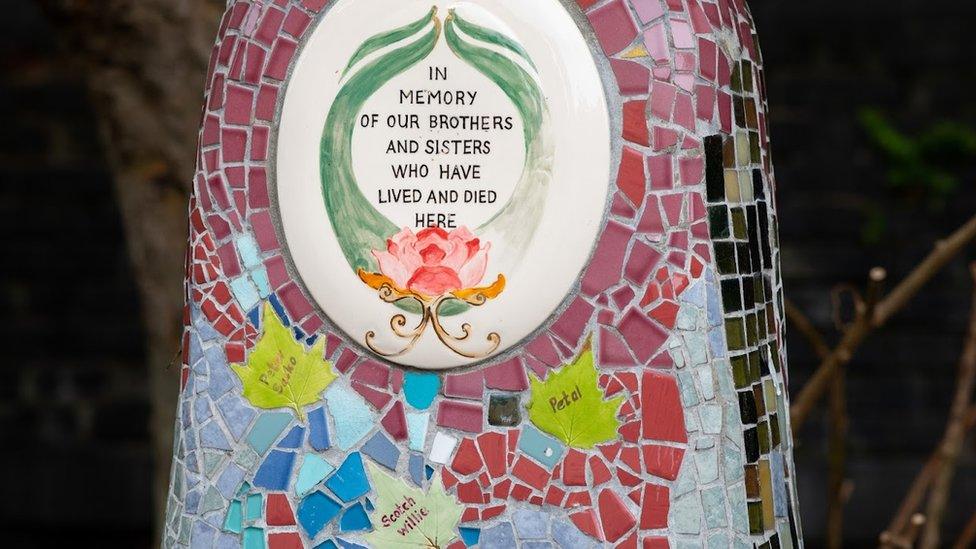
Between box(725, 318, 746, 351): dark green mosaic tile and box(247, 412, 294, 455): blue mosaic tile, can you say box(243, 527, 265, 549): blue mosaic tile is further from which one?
box(725, 318, 746, 351): dark green mosaic tile

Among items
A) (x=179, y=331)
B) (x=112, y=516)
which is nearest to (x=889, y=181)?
(x=179, y=331)

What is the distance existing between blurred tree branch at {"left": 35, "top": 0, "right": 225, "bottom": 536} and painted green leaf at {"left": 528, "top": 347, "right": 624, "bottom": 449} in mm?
1297

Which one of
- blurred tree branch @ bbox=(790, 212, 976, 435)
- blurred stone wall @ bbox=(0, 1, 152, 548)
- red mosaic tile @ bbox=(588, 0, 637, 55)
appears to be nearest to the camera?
red mosaic tile @ bbox=(588, 0, 637, 55)

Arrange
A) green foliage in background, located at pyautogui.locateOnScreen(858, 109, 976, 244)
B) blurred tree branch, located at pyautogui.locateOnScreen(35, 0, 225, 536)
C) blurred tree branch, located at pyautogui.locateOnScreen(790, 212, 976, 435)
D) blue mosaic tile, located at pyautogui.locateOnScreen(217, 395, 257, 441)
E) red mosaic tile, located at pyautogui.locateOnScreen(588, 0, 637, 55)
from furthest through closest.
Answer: green foliage in background, located at pyautogui.locateOnScreen(858, 109, 976, 244) < blurred tree branch, located at pyautogui.locateOnScreen(35, 0, 225, 536) < blurred tree branch, located at pyautogui.locateOnScreen(790, 212, 976, 435) < blue mosaic tile, located at pyautogui.locateOnScreen(217, 395, 257, 441) < red mosaic tile, located at pyautogui.locateOnScreen(588, 0, 637, 55)

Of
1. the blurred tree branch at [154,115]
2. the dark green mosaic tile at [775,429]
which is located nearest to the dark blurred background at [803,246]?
the blurred tree branch at [154,115]

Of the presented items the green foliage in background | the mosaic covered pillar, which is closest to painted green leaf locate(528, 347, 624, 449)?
the mosaic covered pillar

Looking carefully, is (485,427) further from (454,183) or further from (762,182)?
(762,182)

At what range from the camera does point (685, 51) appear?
1610 millimetres

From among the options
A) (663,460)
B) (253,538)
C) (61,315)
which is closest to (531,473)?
(663,460)

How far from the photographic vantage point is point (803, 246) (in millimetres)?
4277

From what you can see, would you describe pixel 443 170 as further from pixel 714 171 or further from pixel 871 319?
pixel 871 319

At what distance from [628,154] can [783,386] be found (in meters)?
0.39

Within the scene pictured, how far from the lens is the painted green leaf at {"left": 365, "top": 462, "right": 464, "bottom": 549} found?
165 cm

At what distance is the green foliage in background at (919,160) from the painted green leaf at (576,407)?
2.80 meters
